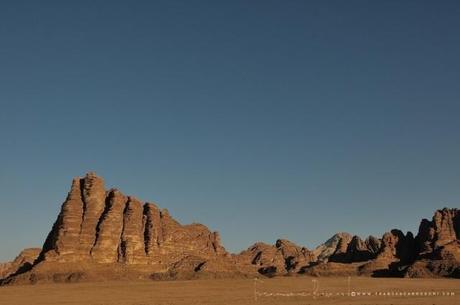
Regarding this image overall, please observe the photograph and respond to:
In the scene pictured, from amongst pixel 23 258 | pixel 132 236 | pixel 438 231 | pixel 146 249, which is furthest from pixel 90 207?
pixel 438 231

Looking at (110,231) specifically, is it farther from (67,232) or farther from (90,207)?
(67,232)

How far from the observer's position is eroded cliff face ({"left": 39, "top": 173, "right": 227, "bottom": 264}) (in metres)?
140

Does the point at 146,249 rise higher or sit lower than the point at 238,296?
higher

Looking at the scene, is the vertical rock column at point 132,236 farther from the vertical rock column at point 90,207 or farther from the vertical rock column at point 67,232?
the vertical rock column at point 67,232

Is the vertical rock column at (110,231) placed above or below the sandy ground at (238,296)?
Result: above

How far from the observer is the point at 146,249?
509 ft

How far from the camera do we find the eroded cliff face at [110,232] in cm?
13962

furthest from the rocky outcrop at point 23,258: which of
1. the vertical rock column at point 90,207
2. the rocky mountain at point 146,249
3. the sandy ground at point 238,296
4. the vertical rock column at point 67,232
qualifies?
the sandy ground at point 238,296

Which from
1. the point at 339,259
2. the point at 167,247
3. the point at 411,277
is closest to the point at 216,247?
the point at 167,247

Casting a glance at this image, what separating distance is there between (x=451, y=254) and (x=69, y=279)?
92530 millimetres

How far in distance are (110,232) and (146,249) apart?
13.4 meters

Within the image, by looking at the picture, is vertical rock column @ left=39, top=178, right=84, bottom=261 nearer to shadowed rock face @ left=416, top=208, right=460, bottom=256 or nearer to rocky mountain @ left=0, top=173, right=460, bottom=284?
rocky mountain @ left=0, top=173, right=460, bottom=284

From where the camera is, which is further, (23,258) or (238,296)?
(23,258)

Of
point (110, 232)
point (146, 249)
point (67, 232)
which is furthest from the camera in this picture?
point (146, 249)
